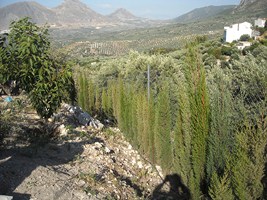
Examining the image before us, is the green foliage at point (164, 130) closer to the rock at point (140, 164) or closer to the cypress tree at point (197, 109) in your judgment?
the rock at point (140, 164)

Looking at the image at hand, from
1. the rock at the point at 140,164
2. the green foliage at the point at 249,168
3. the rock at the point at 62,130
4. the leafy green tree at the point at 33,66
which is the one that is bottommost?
the rock at the point at 140,164

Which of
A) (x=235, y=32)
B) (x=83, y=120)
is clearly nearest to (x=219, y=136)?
(x=83, y=120)

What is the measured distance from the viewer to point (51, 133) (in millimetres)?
7555

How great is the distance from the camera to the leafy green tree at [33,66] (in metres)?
5.32

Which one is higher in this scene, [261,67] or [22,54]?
[22,54]

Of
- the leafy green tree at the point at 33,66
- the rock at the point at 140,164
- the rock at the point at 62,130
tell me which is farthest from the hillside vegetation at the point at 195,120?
the rock at the point at 62,130

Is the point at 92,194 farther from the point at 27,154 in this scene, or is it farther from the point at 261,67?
the point at 261,67

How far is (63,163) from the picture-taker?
20.5 ft

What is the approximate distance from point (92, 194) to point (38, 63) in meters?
2.77

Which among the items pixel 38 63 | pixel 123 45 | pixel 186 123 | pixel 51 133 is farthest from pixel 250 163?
pixel 123 45

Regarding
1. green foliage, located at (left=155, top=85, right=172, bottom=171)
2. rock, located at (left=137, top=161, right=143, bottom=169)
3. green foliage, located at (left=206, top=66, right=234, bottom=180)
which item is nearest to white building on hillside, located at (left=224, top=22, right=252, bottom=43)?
green foliage, located at (left=155, top=85, right=172, bottom=171)

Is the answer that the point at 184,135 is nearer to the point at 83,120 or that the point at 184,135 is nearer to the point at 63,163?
the point at 63,163

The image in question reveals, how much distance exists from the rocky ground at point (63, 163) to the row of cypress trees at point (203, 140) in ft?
3.12

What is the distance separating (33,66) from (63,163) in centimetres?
227
